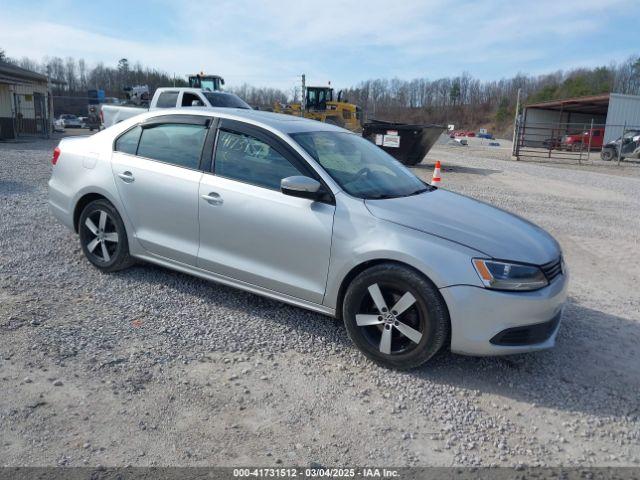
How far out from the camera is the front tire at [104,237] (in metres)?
4.92

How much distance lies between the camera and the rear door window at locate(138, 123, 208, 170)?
4.57m

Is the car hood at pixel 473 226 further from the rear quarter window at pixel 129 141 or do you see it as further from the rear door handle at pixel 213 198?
the rear quarter window at pixel 129 141

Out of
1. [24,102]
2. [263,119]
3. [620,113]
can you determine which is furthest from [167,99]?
[620,113]

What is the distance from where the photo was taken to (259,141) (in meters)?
4.31

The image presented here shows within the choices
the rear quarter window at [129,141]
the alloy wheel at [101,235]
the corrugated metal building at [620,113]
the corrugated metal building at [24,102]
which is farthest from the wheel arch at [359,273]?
the corrugated metal building at [620,113]

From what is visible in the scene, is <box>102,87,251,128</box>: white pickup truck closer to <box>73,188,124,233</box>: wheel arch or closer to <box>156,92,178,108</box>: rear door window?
<box>156,92,178,108</box>: rear door window

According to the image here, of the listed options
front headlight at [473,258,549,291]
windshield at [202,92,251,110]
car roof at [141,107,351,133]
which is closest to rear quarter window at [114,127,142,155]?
car roof at [141,107,351,133]

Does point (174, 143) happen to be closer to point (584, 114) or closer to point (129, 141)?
point (129, 141)

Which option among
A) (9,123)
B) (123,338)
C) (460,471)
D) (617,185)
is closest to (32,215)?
(123,338)

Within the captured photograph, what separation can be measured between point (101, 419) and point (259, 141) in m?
2.38

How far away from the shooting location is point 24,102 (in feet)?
83.8

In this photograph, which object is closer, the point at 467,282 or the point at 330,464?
the point at 330,464

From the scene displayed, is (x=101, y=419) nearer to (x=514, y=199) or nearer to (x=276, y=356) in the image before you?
(x=276, y=356)

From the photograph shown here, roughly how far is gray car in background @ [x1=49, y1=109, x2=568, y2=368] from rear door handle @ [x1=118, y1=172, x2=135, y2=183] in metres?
0.03
